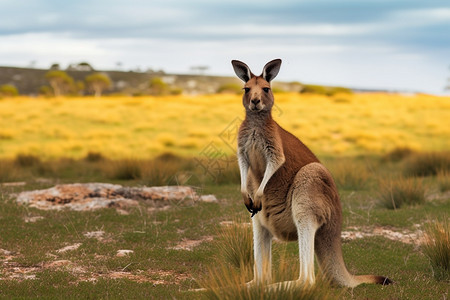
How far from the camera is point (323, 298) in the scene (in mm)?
4914

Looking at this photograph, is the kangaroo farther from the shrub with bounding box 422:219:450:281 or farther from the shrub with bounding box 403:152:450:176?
the shrub with bounding box 403:152:450:176

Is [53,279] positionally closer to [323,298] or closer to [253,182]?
[253,182]

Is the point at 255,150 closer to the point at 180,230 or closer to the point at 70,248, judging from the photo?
the point at 70,248

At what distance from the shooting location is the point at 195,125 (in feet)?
120

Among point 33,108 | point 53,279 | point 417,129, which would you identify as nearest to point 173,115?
point 33,108

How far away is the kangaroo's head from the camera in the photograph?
5.60m

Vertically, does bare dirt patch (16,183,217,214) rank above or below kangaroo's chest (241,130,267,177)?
below

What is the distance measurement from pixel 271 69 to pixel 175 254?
12.9 feet

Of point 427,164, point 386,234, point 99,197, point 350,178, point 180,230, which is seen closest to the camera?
point 386,234

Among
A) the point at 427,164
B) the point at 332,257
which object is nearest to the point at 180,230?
the point at 332,257

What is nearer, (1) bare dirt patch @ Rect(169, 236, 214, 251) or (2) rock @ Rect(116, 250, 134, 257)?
(2) rock @ Rect(116, 250, 134, 257)

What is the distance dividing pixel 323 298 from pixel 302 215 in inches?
35.2

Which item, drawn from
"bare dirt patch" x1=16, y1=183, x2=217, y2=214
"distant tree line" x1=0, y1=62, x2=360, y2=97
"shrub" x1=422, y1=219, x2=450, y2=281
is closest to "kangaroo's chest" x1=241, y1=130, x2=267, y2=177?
"shrub" x1=422, y1=219, x2=450, y2=281

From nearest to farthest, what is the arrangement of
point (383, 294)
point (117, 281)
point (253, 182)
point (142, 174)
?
point (253, 182)
point (383, 294)
point (117, 281)
point (142, 174)
